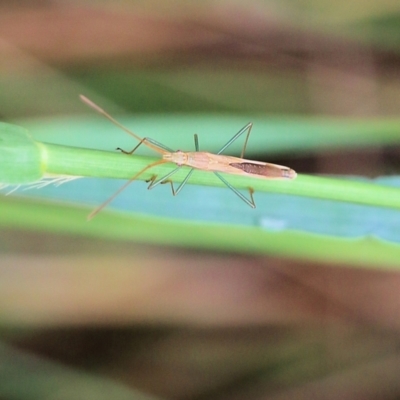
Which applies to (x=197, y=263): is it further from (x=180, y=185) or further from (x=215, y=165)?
(x=180, y=185)

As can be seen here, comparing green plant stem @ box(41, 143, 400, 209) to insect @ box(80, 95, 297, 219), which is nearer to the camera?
green plant stem @ box(41, 143, 400, 209)

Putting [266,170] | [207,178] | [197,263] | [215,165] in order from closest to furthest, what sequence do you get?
[207,178], [266,170], [215,165], [197,263]

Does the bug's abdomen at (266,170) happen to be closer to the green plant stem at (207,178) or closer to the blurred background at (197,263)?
the green plant stem at (207,178)

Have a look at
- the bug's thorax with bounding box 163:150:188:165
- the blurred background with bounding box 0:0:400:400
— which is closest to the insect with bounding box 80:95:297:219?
the bug's thorax with bounding box 163:150:188:165

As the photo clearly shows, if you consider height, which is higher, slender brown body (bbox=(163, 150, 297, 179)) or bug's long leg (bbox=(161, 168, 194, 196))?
slender brown body (bbox=(163, 150, 297, 179))

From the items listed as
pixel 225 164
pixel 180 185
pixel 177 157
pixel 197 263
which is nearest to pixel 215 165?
pixel 225 164

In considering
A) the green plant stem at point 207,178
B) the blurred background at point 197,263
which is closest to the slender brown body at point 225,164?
the green plant stem at point 207,178

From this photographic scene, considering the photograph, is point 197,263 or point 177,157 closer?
point 177,157

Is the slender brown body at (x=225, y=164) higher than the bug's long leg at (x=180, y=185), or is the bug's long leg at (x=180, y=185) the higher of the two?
the slender brown body at (x=225, y=164)

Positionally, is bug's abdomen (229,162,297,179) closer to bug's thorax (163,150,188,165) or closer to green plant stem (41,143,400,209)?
green plant stem (41,143,400,209)
